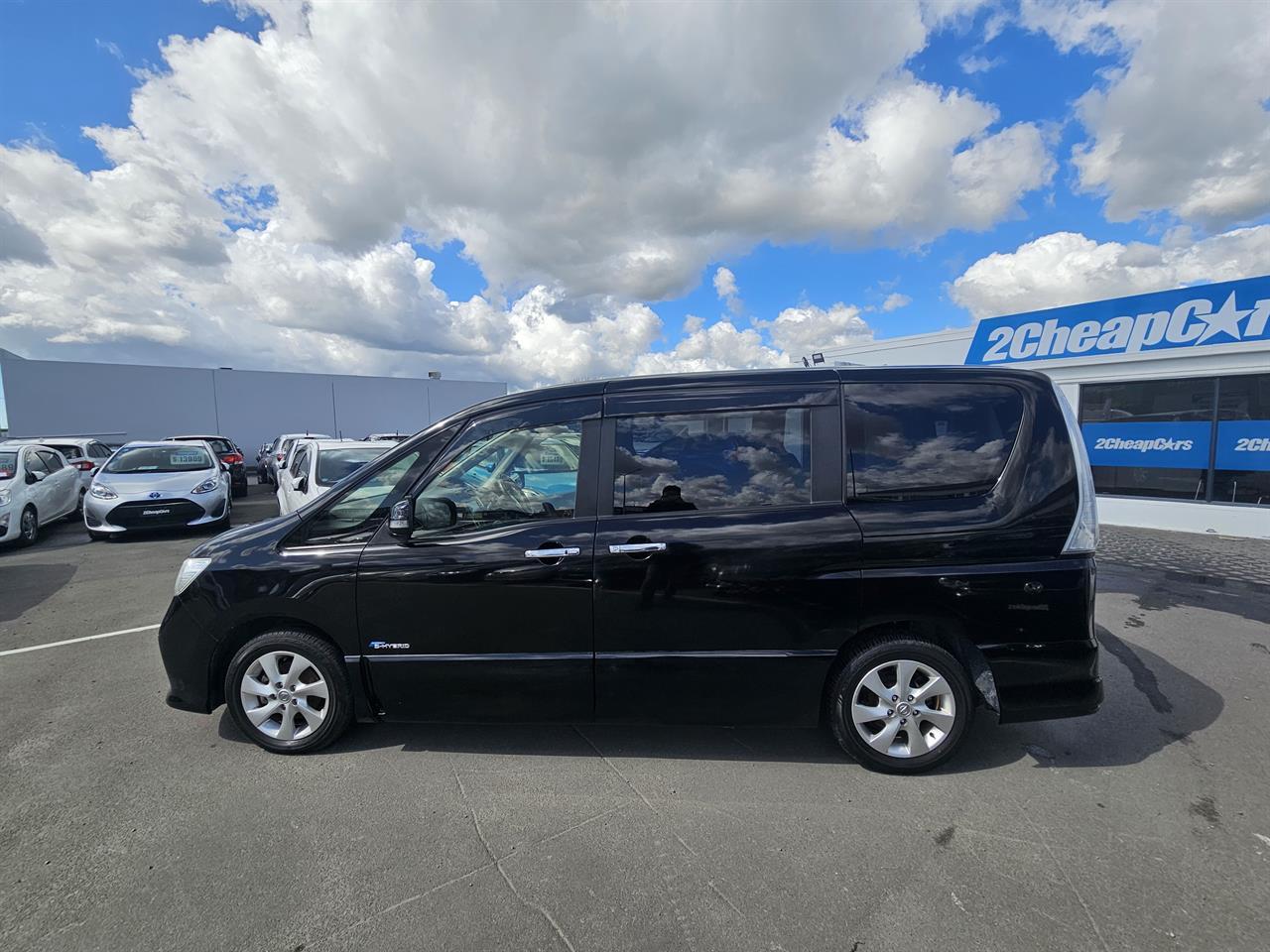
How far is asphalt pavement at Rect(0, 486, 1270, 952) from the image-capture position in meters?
2.13

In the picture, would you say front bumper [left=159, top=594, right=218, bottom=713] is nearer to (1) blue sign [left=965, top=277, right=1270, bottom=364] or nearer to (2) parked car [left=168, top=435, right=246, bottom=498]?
(1) blue sign [left=965, top=277, right=1270, bottom=364]

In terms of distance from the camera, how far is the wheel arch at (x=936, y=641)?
3.01 m

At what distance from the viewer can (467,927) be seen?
2.14 m

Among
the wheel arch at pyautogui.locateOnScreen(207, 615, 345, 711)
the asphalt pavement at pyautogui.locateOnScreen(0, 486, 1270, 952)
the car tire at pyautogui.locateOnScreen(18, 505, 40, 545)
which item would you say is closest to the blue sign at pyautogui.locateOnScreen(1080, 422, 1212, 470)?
the asphalt pavement at pyautogui.locateOnScreen(0, 486, 1270, 952)

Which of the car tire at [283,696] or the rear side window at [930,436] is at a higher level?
the rear side window at [930,436]

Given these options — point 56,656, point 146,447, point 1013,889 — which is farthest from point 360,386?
point 1013,889

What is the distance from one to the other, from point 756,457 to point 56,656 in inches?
227

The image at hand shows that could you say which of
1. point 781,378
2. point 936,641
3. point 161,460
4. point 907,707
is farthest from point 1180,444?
point 161,460

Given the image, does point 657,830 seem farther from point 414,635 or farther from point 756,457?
point 756,457

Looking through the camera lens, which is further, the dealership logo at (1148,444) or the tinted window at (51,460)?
the tinted window at (51,460)

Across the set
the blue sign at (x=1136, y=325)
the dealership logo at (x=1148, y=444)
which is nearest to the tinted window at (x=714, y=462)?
the blue sign at (x=1136, y=325)

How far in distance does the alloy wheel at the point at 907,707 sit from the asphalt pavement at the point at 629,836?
191mm

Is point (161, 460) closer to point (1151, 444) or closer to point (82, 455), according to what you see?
point (82, 455)

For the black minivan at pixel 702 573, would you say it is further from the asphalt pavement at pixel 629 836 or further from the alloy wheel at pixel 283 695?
the asphalt pavement at pixel 629 836
